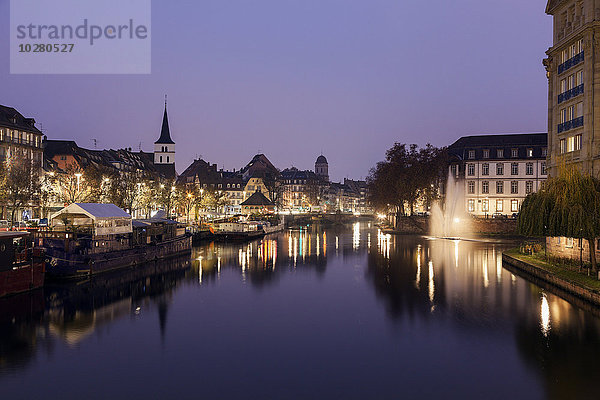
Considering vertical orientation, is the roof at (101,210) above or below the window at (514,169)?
below

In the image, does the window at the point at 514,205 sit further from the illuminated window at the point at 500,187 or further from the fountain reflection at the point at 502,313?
the fountain reflection at the point at 502,313

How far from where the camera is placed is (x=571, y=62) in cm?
3872

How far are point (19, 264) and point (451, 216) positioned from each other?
75896 mm

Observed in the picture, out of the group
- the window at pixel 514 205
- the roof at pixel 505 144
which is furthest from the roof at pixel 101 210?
the window at pixel 514 205

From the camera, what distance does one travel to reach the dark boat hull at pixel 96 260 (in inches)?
1380

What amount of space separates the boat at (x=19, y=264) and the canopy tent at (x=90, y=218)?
5642mm

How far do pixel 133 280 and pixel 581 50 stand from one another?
1542 inches

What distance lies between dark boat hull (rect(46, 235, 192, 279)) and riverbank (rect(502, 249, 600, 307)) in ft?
109

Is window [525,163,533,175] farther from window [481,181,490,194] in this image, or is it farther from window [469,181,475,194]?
window [469,181,475,194]

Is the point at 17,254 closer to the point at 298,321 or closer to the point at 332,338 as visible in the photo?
the point at 298,321

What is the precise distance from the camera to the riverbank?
27203 mm

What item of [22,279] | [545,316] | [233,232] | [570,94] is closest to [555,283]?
[545,316]

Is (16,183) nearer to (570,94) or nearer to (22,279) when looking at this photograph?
(22,279)

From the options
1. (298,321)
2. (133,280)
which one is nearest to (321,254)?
(133,280)
